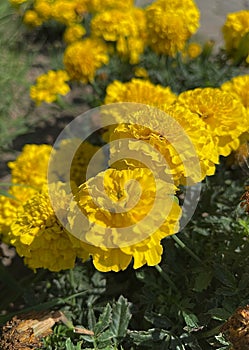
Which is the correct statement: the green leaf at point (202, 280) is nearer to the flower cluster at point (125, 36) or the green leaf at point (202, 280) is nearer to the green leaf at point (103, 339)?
the green leaf at point (103, 339)

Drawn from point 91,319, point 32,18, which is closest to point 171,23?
point 32,18

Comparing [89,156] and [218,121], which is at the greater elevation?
[218,121]

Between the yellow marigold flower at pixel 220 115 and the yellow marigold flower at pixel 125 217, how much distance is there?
236 millimetres

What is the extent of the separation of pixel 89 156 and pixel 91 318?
490mm

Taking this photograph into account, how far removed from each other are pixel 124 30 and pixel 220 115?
711mm

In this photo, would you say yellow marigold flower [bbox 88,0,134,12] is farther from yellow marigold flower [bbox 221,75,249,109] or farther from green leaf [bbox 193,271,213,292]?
green leaf [bbox 193,271,213,292]

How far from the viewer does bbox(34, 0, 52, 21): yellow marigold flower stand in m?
2.07

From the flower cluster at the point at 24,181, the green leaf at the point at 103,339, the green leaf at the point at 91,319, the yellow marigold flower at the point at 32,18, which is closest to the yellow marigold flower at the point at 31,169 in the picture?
the flower cluster at the point at 24,181

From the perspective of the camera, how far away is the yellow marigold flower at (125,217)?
905mm

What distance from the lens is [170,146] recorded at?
3.23 ft

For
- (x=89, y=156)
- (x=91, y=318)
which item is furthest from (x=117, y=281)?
(x=89, y=156)

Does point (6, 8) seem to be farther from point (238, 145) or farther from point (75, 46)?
point (238, 145)

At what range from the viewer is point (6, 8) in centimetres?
185

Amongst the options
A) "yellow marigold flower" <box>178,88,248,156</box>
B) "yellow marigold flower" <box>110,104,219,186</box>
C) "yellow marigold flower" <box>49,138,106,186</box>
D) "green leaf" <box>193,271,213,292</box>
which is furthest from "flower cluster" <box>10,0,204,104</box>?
"green leaf" <box>193,271,213,292</box>
